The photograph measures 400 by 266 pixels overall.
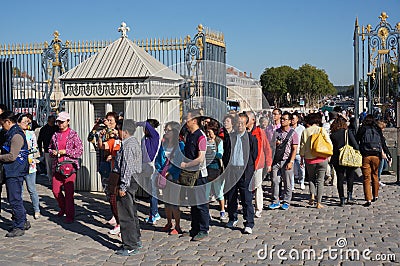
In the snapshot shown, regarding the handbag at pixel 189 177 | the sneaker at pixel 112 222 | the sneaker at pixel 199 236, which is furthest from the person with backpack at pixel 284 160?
the sneaker at pixel 112 222

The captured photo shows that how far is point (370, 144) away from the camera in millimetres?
9430

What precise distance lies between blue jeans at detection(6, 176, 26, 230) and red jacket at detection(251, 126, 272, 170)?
349 cm

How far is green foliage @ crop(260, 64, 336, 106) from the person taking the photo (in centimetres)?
6738

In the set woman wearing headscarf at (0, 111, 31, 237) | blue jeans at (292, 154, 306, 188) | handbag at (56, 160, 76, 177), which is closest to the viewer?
woman wearing headscarf at (0, 111, 31, 237)

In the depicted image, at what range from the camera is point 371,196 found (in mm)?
9383

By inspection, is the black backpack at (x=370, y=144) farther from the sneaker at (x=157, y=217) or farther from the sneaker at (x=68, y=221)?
the sneaker at (x=68, y=221)

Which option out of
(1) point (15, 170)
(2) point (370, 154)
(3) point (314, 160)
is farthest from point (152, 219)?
(2) point (370, 154)

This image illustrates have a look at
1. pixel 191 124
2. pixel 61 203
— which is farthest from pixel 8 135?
pixel 191 124

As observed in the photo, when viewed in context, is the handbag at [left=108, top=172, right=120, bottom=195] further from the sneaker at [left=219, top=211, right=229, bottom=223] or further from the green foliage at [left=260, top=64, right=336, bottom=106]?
the green foliage at [left=260, top=64, right=336, bottom=106]

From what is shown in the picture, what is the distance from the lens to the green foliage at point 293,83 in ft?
221

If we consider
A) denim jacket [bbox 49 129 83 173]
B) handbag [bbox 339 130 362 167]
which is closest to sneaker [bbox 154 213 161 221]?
denim jacket [bbox 49 129 83 173]

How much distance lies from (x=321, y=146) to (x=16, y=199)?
496cm

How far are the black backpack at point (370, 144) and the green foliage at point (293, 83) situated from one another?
56.6 meters

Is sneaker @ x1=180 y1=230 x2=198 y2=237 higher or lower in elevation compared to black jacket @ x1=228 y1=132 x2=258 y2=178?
lower
